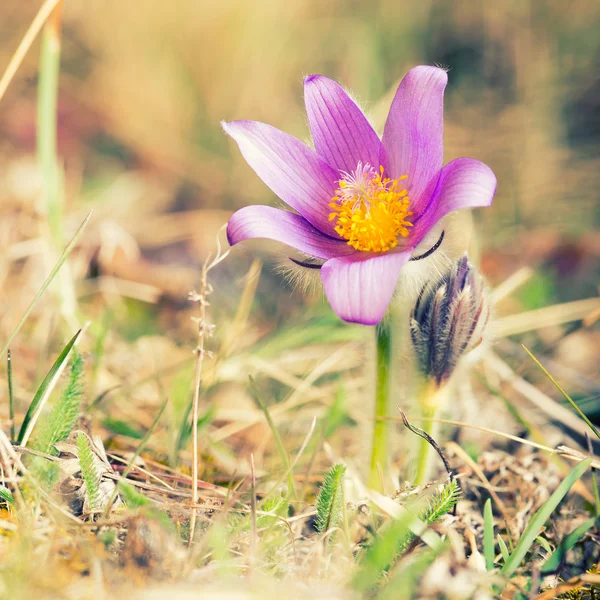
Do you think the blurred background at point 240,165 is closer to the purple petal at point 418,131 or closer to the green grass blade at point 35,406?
the green grass blade at point 35,406

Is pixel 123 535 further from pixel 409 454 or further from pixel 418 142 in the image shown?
pixel 418 142

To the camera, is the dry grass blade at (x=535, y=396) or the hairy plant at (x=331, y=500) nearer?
the hairy plant at (x=331, y=500)

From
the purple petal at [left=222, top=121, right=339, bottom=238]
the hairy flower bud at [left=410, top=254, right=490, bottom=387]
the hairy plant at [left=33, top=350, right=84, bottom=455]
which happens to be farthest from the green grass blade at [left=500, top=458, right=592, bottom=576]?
the hairy plant at [left=33, top=350, right=84, bottom=455]

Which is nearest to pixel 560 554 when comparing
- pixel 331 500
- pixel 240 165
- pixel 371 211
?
pixel 331 500

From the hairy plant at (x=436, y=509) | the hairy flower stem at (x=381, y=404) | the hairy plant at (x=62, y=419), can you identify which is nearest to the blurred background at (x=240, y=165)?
the hairy plant at (x=62, y=419)

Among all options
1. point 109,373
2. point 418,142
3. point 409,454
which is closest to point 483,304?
point 418,142
